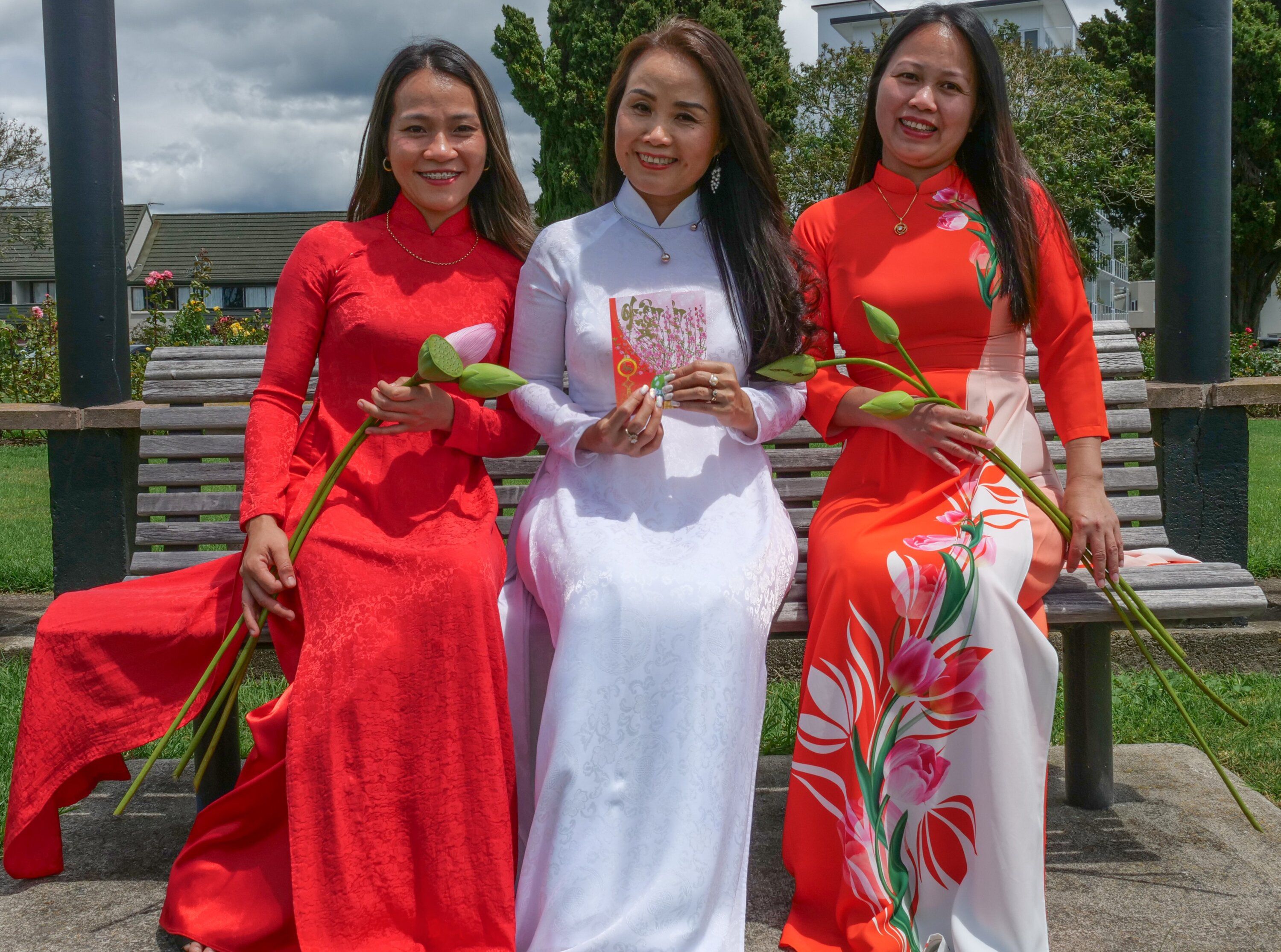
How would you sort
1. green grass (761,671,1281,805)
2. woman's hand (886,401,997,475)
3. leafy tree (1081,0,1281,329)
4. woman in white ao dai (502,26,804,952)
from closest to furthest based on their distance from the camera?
woman in white ao dai (502,26,804,952)
woman's hand (886,401,997,475)
green grass (761,671,1281,805)
leafy tree (1081,0,1281,329)

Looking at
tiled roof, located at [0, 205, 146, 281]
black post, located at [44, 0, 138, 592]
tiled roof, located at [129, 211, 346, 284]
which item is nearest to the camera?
black post, located at [44, 0, 138, 592]

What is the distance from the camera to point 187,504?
3.35 m

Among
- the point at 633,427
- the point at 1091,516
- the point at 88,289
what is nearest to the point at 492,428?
the point at 633,427

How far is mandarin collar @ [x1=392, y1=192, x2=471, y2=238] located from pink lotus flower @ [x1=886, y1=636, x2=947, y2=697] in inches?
59.2

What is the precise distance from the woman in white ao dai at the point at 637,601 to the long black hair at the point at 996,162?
1.63ft

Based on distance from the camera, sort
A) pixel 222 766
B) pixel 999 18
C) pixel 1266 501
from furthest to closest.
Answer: pixel 999 18 < pixel 1266 501 < pixel 222 766

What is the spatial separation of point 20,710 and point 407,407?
5.96ft

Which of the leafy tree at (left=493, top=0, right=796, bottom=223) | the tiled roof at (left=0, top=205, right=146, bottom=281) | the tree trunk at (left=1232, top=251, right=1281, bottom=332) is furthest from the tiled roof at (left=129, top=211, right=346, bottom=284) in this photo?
the tree trunk at (left=1232, top=251, right=1281, bottom=332)

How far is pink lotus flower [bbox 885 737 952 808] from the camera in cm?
244

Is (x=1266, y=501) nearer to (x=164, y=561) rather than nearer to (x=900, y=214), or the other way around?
(x=900, y=214)

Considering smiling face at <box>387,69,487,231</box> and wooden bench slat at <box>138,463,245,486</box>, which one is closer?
smiling face at <box>387,69,487,231</box>

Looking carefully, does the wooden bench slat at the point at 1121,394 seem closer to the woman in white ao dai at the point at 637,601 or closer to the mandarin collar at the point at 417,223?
the woman in white ao dai at the point at 637,601

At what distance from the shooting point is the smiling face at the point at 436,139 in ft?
9.30

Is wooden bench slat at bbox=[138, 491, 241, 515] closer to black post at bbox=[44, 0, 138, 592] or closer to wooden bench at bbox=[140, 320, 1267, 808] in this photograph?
wooden bench at bbox=[140, 320, 1267, 808]
